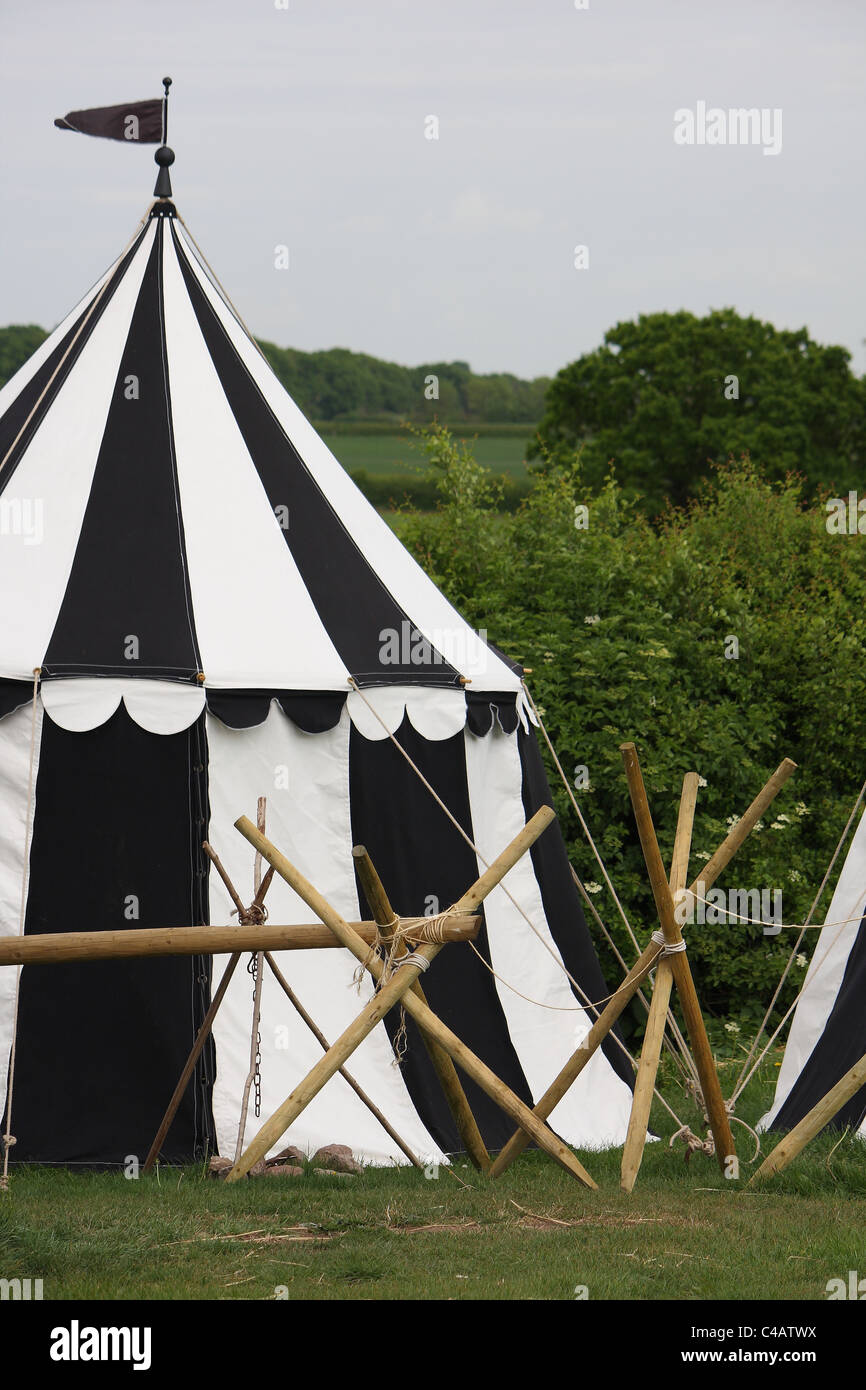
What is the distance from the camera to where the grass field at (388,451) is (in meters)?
29.1

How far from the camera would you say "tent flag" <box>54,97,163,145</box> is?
7.90m

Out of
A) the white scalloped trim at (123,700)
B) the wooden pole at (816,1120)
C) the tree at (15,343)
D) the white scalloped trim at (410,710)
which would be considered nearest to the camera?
the wooden pole at (816,1120)

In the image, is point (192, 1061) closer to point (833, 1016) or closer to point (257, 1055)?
point (257, 1055)

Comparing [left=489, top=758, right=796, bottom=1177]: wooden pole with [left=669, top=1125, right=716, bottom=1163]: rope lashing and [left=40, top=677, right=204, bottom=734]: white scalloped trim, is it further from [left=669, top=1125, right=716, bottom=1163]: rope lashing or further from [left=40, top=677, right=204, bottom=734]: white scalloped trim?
[left=40, top=677, right=204, bottom=734]: white scalloped trim

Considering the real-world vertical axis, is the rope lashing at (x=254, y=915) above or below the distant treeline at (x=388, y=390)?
below

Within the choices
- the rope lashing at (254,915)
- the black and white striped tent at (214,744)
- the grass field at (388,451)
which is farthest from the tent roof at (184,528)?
the grass field at (388,451)

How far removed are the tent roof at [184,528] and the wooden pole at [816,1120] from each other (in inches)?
101

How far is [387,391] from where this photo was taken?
134ft

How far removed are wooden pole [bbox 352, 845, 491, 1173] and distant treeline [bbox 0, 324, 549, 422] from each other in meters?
30.9

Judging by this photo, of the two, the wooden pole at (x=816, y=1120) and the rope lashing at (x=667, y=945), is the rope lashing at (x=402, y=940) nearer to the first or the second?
the rope lashing at (x=667, y=945)

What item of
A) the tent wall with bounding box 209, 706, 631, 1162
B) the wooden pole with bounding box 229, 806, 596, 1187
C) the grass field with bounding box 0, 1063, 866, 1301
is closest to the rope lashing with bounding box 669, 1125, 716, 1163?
the grass field with bounding box 0, 1063, 866, 1301

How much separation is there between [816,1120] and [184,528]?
385 cm

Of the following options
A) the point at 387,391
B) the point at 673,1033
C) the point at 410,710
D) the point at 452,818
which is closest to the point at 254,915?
the point at 452,818
